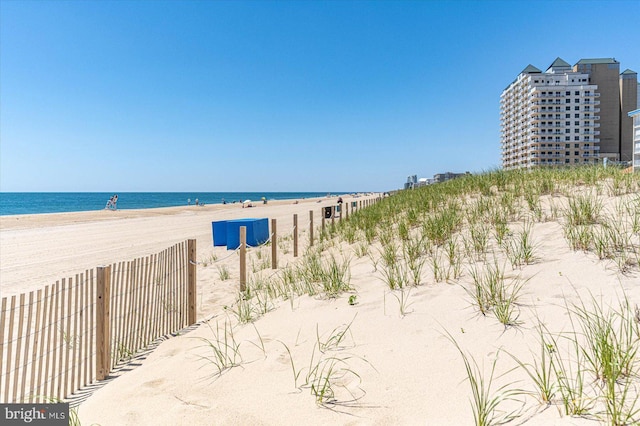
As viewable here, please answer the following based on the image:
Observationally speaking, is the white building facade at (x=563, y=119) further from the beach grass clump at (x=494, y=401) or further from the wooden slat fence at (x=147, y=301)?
the beach grass clump at (x=494, y=401)

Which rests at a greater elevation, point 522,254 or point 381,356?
point 522,254

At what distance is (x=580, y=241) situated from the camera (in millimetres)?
4141

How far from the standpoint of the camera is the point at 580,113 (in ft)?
288

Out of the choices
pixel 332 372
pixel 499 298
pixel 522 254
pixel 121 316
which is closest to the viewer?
pixel 332 372

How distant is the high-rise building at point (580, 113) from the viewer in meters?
87.7

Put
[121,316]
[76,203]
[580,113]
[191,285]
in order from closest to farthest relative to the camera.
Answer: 1. [121,316]
2. [191,285]
3. [76,203]
4. [580,113]

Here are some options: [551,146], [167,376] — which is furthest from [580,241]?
[551,146]

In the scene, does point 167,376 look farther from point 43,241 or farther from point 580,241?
point 43,241

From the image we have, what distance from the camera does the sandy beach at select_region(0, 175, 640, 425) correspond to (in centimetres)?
234

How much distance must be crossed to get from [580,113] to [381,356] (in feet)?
363

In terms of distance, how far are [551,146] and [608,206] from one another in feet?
335

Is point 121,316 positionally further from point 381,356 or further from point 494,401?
point 494,401

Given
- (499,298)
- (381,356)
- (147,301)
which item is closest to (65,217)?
(147,301)

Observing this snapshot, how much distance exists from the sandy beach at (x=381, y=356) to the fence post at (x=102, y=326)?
19cm
